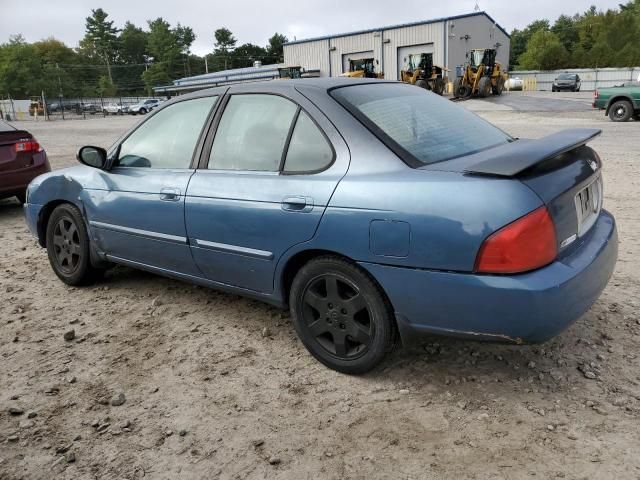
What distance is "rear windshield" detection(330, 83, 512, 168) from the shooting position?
2816 millimetres

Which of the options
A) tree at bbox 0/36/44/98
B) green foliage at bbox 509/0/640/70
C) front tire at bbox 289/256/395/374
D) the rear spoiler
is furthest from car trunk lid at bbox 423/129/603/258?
tree at bbox 0/36/44/98

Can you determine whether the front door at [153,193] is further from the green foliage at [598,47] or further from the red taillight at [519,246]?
the green foliage at [598,47]

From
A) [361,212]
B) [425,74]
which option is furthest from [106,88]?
[361,212]

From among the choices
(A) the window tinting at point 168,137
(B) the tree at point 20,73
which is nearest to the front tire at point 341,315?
(A) the window tinting at point 168,137

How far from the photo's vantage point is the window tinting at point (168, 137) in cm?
360

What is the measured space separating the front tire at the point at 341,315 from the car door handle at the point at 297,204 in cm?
27

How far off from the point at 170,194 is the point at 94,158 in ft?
3.03

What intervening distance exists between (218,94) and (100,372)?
185 centimetres

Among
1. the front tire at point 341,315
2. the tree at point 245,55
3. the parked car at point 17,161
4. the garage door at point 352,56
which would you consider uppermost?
the tree at point 245,55

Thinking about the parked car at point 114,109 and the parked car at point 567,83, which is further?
the parked car at point 114,109

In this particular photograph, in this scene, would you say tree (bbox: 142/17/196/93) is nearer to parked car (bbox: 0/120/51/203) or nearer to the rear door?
parked car (bbox: 0/120/51/203)

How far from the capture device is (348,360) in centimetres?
293

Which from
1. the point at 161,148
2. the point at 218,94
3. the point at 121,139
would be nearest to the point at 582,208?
the point at 218,94

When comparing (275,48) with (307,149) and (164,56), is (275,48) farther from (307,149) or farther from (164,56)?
(307,149)
